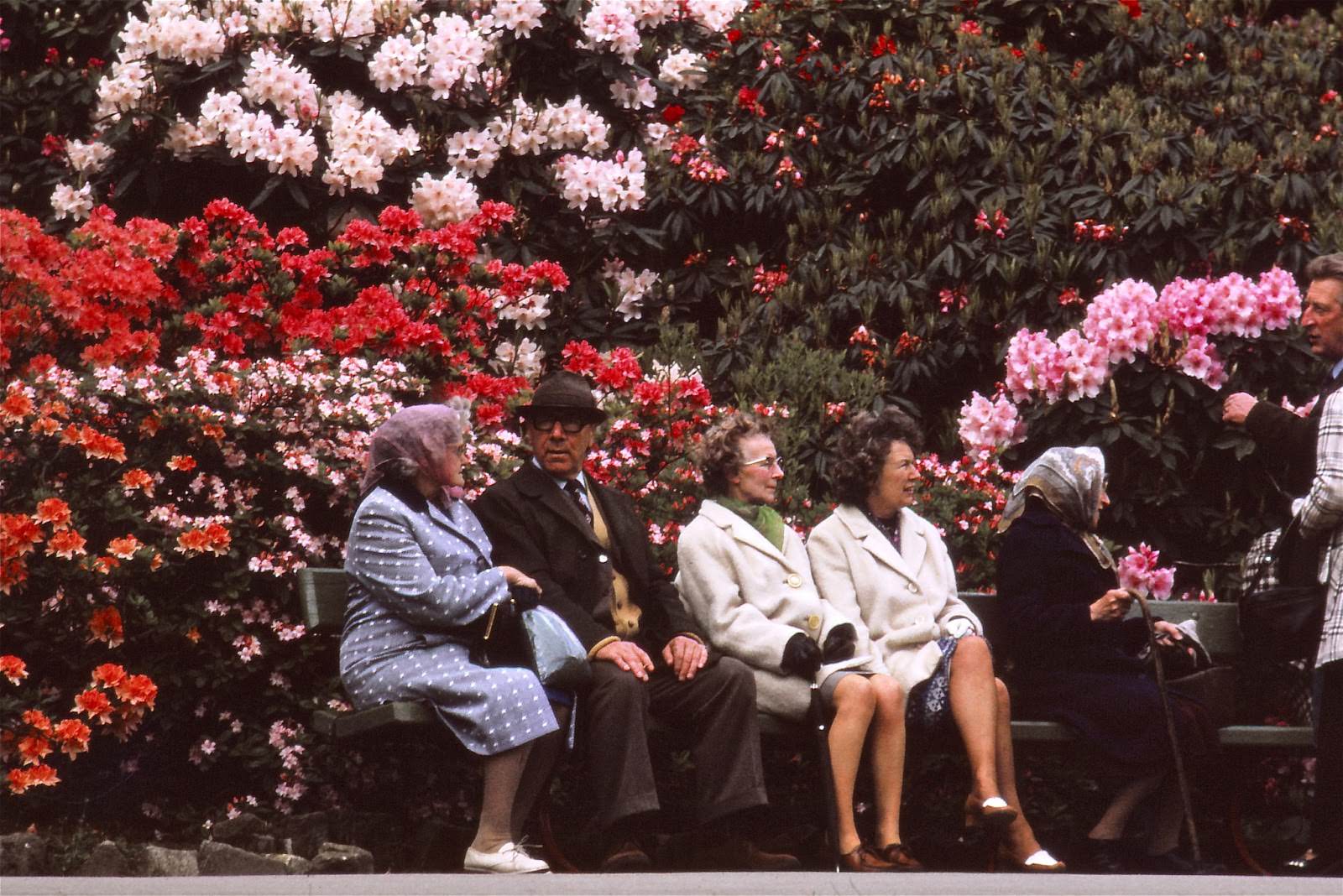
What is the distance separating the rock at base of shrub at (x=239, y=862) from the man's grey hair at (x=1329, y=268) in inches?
142

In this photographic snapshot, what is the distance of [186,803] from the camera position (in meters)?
6.73

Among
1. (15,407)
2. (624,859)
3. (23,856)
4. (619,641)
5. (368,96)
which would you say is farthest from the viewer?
(368,96)

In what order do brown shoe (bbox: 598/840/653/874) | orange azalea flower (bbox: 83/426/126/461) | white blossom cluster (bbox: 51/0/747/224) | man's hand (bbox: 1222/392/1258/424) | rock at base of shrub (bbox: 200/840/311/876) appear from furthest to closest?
1. white blossom cluster (bbox: 51/0/747/224)
2. man's hand (bbox: 1222/392/1258/424)
3. orange azalea flower (bbox: 83/426/126/461)
4. rock at base of shrub (bbox: 200/840/311/876)
5. brown shoe (bbox: 598/840/653/874)

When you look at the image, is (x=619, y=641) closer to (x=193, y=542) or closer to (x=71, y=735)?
(x=193, y=542)

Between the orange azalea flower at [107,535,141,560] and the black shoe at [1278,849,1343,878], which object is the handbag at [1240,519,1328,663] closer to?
the black shoe at [1278,849,1343,878]

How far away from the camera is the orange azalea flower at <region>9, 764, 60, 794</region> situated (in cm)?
604

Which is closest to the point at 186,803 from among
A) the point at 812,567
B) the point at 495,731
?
the point at 495,731

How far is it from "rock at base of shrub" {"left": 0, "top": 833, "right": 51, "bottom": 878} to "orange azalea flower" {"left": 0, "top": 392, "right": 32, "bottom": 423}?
1304 millimetres

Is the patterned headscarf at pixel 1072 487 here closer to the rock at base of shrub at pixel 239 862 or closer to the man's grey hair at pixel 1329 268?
the man's grey hair at pixel 1329 268

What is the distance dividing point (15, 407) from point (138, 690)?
38.0 inches

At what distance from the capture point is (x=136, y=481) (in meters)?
6.32

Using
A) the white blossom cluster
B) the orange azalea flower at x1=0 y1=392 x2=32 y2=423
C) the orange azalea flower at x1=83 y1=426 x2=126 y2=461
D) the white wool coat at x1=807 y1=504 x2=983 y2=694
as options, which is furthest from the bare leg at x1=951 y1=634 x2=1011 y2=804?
the white blossom cluster

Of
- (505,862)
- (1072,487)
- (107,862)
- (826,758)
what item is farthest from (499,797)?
(1072,487)

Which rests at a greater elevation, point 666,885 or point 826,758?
point 826,758
